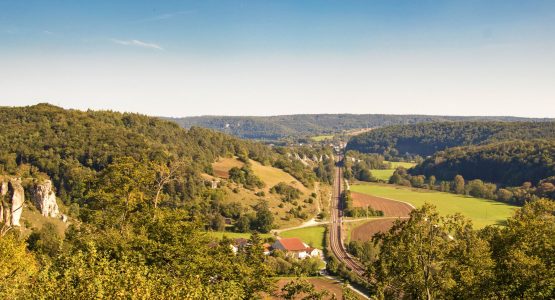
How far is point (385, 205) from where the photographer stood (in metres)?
160

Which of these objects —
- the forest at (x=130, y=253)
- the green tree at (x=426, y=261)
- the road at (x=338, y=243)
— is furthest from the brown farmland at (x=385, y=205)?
the green tree at (x=426, y=261)

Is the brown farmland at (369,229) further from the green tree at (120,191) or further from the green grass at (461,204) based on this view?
the green tree at (120,191)

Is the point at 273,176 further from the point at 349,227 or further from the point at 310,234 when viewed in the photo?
the point at 310,234

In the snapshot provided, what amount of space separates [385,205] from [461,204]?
3066 centimetres

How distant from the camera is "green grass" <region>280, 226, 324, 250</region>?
110875mm

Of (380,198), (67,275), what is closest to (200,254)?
(67,275)

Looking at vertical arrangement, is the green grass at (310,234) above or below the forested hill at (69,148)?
below

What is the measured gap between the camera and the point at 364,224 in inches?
5202

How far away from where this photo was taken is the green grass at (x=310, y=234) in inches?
4365

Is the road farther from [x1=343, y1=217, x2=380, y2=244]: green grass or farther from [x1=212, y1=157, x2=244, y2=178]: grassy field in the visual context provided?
[x1=212, y1=157, x2=244, y2=178]: grassy field

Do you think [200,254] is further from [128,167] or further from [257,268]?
[128,167]

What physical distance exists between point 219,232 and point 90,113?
10520 centimetres

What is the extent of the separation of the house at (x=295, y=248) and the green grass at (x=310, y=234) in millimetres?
5366

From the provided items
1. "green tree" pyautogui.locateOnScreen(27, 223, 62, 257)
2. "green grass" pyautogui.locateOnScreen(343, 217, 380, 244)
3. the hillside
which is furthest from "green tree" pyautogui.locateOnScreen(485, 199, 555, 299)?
the hillside
